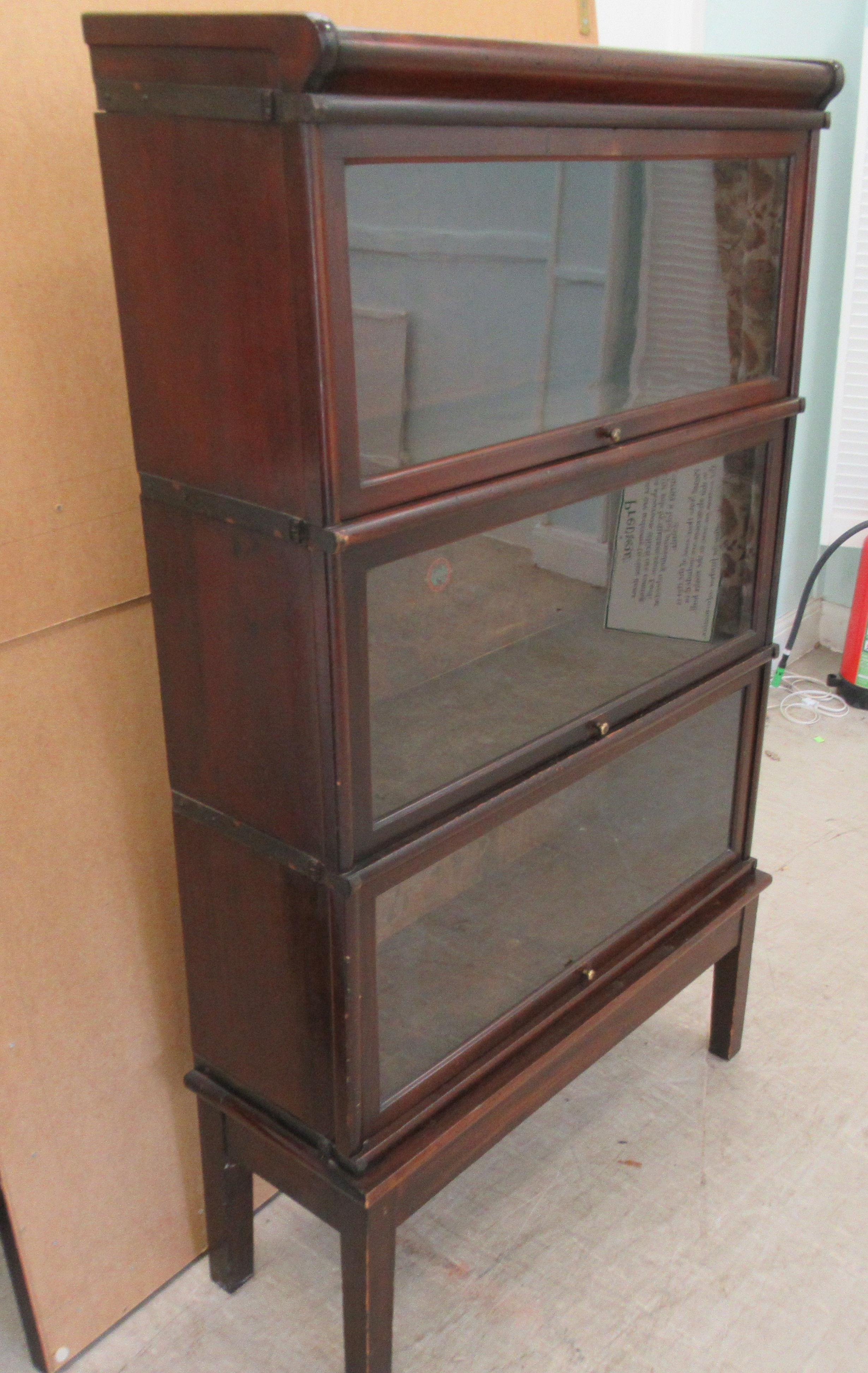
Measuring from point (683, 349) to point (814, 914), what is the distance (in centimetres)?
128

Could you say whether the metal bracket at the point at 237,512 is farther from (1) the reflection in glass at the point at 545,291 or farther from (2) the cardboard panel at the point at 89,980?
(2) the cardboard panel at the point at 89,980

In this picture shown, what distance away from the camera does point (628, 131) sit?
115 cm

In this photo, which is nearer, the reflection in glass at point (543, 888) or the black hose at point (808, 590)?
the reflection in glass at point (543, 888)

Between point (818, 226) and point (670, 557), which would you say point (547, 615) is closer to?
point (670, 557)

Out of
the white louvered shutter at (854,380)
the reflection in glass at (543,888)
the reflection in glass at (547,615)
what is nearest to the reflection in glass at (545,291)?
the reflection in glass at (547,615)

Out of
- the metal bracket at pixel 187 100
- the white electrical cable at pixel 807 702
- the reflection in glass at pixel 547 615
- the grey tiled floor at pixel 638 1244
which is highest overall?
the metal bracket at pixel 187 100

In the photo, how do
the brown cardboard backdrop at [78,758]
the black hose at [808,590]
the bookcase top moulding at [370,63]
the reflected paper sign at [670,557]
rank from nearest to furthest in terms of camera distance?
the bookcase top moulding at [370,63], the brown cardboard backdrop at [78,758], the reflected paper sign at [670,557], the black hose at [808,590]

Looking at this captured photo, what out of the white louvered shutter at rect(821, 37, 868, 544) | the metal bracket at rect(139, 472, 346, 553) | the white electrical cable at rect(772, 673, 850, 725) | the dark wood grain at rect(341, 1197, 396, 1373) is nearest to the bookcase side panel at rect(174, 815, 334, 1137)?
the dark wood grain at rect(341, 1197, 396, 1373)

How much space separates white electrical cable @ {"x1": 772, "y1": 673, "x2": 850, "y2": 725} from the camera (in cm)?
300

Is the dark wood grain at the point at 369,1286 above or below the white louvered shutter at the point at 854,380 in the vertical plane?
below

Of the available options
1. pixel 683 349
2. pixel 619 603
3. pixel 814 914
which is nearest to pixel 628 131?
pixel 683 349

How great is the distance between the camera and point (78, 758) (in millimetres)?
1302

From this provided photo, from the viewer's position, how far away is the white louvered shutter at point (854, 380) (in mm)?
2748

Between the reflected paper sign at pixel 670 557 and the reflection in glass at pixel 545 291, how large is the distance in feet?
0.39
